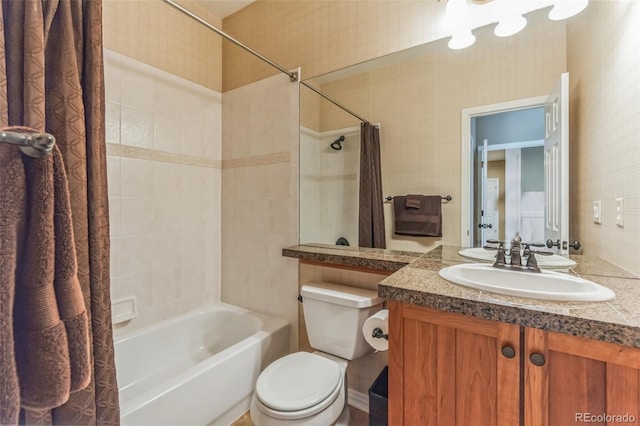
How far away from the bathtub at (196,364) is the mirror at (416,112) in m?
0.75

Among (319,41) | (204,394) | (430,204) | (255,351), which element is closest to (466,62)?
(430,204)

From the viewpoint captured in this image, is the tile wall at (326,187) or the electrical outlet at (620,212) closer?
the electrical outlet at (620,212)

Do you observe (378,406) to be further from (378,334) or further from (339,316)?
(339,316)

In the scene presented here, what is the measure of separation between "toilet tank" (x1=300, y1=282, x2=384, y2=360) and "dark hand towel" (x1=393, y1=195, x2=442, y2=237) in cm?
41

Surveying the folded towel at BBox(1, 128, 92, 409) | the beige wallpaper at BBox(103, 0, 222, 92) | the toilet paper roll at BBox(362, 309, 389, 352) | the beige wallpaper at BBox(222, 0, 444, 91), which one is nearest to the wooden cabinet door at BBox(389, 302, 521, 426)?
the toilet paper roll at BBox(362, 309, 389, 352)

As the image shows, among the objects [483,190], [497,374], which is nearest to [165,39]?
[483,190]

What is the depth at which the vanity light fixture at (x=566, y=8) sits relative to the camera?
121cm

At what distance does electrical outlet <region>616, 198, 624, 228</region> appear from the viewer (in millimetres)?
967

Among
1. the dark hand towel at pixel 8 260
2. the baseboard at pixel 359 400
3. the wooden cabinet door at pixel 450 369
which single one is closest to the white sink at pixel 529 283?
the wooden cabinet door at pixel 450 369

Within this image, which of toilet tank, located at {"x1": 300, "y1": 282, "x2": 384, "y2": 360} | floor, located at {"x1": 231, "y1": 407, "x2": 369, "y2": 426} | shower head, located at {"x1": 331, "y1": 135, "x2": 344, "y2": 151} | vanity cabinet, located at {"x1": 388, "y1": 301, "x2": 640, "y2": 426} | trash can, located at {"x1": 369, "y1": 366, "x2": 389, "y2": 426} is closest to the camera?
vanity cabinet, located at {"x1": 388, "y1": 301, "x2": 640, "y2": 426}

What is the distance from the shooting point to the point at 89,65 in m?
0.90

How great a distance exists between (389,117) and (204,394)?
176 centimetres

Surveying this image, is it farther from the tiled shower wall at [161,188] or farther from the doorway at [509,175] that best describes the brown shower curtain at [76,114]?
the doorway at [509,175]

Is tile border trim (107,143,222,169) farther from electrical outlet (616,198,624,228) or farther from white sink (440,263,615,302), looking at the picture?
electrical outlet (616,198,624,228)
